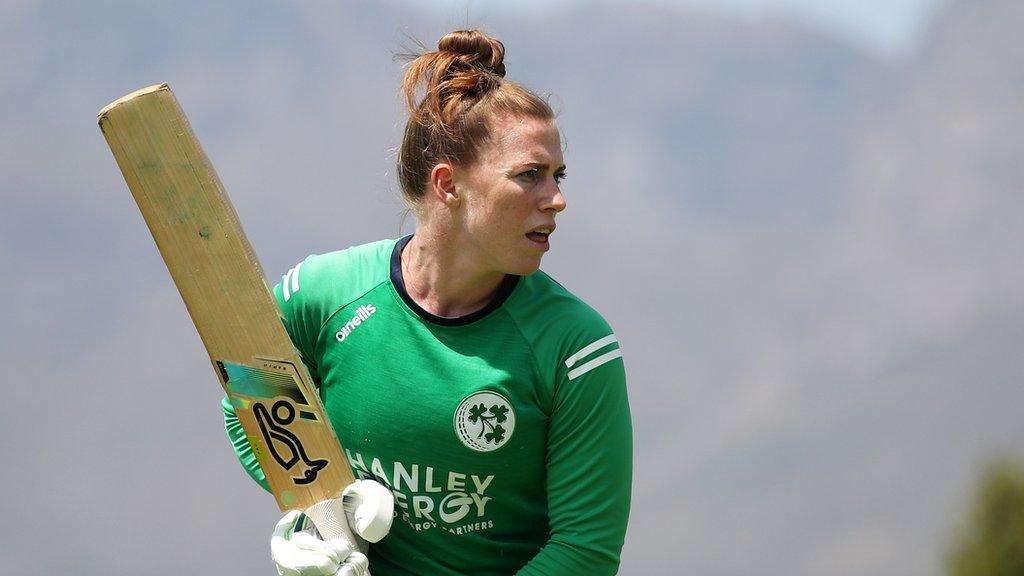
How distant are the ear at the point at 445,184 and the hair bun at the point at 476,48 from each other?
0.80 feet

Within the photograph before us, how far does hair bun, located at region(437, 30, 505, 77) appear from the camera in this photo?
9.11 feet

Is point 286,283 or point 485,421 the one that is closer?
point 485,421

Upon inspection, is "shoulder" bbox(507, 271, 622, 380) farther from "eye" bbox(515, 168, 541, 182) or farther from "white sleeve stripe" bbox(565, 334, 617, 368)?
"eye" bbox(515, 168, 541, 182)

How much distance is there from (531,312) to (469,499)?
42cm

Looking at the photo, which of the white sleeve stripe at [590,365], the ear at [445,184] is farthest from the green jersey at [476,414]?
the ear at [445,184]

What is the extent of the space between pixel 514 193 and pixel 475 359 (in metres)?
0.36

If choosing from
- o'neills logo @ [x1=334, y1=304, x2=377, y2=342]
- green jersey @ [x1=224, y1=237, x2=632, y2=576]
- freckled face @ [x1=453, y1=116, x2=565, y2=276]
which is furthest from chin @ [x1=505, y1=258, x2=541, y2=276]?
o'neills logo @ [x1=334, y1=304, x2=377, y2=342]

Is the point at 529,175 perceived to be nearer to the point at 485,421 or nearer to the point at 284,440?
the point at 485,421

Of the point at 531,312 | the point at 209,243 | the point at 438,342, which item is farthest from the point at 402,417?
the point at 209,243

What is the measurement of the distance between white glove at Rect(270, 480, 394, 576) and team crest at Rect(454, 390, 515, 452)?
8.4 inches

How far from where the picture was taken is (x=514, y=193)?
2.62 m

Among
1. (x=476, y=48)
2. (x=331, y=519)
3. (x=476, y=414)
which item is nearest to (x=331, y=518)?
(x=331, y=519)

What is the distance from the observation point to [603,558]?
268 cm

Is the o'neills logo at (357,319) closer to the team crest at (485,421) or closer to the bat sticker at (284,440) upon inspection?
the bat sticker at (284,440)
